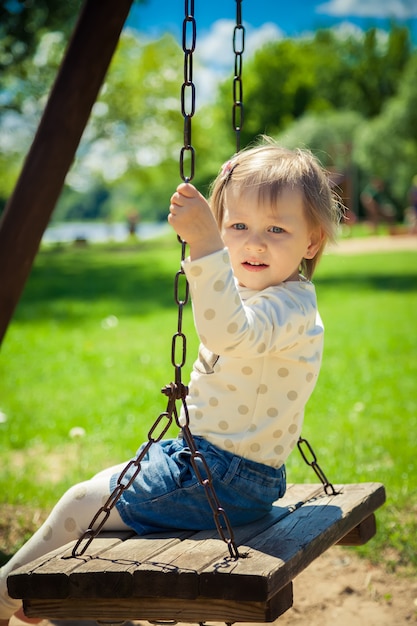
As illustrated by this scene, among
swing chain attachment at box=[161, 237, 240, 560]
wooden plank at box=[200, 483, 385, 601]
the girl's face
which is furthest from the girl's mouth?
wooden plank at box=[200, 483, 385, 601]

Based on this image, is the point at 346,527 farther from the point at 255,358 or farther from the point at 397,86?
the point at 397,86

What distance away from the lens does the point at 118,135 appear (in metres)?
29.3

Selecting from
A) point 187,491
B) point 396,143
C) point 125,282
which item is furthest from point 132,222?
point 187,491

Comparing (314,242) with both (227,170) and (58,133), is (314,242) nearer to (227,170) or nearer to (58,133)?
(227,170)

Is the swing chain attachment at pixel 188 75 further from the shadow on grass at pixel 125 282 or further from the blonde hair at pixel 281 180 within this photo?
the shadow on grass at pixel 125 282

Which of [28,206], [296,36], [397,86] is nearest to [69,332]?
[28,206]

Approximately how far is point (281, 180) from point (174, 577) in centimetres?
106

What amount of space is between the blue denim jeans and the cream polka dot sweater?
0.12ft

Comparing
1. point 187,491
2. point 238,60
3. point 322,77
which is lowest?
point 187,491

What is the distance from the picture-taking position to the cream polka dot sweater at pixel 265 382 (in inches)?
88.5

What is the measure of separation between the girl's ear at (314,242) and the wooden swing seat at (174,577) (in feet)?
2.48

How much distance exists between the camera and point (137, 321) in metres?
11.0

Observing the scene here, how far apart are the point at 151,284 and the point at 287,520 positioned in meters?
13.1

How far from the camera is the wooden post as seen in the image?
3.37 metres
